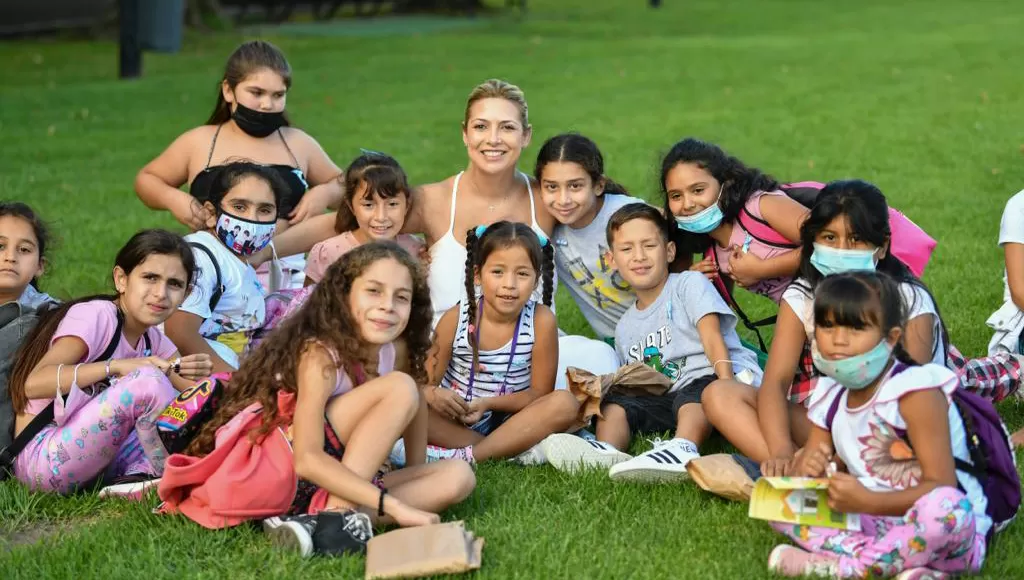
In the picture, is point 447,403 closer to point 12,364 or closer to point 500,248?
point 500,248

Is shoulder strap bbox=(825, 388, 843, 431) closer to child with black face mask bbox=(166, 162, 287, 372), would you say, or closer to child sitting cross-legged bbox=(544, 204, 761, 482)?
child sitting cross-legged bbox=(544, 204, 761, 482)

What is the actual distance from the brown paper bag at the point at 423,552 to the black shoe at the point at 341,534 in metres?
0.10

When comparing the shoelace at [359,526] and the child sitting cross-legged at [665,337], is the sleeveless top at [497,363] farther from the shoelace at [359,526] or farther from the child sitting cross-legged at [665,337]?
the shoelace at [359,526]

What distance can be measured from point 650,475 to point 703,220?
51.4 inches

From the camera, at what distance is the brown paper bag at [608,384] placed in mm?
5191

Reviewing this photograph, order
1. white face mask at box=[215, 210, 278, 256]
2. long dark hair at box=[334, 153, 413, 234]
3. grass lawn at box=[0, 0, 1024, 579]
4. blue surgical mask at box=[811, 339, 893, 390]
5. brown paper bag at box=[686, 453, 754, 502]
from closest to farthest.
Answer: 1. blue surgical mask at box=[811, 339, 893, 390]
2. grass lawn at box=[0, 0, 1024, 579]
3. brown paper bag at box=[686, 453, 754, 502]
4. white face mask at box=[215, 210, 278, 256]
5. long dark hair at box=[334, 153, 413, 234]

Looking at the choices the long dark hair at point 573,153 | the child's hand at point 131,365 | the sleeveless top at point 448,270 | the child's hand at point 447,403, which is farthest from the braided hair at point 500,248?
the child's hand at point 131,365

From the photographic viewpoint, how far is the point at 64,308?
479cm

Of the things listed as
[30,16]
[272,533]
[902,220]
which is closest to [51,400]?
[272,533]

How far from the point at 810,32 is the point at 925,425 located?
21.7 m

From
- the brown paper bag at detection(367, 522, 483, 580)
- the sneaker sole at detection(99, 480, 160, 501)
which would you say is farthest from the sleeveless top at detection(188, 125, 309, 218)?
the brown paper bag at detection(367, 522, 483, 580)

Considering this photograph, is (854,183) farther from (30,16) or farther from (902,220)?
(30,16)

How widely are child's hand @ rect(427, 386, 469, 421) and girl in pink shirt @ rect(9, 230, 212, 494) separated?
92cm

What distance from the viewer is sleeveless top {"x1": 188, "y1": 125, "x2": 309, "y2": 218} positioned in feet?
20.7
